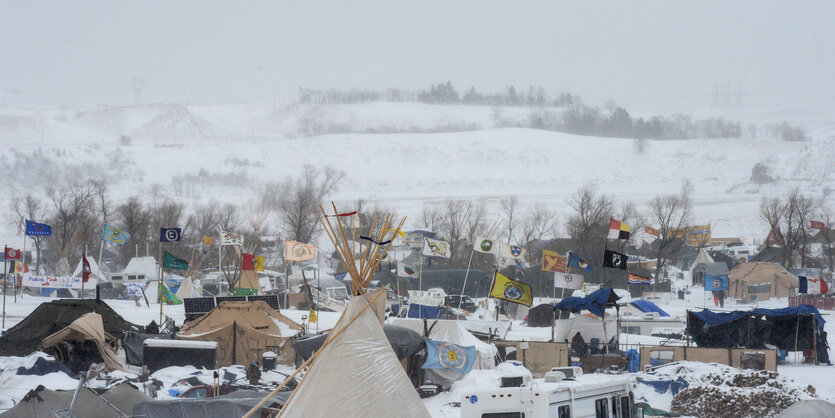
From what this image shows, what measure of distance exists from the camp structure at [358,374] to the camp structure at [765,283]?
35264mm

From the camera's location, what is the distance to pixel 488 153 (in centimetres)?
19262

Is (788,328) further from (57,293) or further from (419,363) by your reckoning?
(57,293)

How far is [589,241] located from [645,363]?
1337 inches

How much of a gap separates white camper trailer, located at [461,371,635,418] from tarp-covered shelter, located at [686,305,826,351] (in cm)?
1192

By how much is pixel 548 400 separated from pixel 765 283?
36741 mm

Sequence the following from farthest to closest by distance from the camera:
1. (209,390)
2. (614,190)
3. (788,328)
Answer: (614,190) → (788,328) → (209,390)

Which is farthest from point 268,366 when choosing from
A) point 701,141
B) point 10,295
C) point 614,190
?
point 701,141

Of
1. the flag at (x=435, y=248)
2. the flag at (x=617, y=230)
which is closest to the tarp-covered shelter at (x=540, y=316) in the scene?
the flag at (x=435, y=248)

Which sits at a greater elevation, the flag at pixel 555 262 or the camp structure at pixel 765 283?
the flag at pixel 555 262

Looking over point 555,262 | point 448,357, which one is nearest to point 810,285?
point 555,262

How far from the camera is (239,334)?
22.1 metres

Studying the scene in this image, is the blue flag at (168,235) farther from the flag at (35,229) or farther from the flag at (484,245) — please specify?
the flag at (484,245)

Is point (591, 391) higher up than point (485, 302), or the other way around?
point (591, 391)

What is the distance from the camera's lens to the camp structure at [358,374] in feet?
39.9
